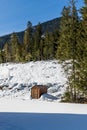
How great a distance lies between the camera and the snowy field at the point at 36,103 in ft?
34.7

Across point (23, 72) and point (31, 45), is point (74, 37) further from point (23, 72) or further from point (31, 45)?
point (31, 45)

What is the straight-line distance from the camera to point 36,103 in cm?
1923

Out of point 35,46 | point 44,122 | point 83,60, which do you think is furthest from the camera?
point 35,46

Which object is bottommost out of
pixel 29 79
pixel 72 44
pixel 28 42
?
pixel 29 79

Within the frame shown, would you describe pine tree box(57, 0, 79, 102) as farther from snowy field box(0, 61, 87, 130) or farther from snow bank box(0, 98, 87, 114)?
snow bank box(0, 98, 87, 114)

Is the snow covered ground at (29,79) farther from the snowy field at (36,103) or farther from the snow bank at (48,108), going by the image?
the snow bank at (48,108)

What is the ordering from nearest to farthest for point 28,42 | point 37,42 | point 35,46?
→ point 35,46, point 37,42, point 28,42

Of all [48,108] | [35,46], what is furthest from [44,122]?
[35,46]

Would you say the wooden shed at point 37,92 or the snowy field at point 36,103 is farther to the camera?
the wooden shed at point 37,92

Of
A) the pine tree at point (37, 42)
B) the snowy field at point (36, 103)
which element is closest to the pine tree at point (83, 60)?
the snowy field at point (36, 103)

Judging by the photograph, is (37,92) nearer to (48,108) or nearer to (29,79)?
(29,79)

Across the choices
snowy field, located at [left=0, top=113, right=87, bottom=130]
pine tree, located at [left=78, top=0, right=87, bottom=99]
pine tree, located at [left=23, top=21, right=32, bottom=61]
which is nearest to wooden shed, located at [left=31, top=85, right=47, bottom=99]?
pine tree, located at [left=78, top=0, right=87, bottom=99]

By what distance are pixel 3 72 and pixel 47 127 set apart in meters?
41.8

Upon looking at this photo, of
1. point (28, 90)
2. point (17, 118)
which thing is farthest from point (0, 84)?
point (17, 118)
